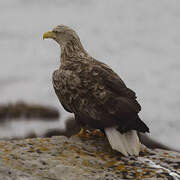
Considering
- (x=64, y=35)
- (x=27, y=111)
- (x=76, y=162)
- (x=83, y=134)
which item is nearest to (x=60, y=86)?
(x=83, y=134)

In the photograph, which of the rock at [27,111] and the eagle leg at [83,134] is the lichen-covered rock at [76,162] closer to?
the eagle leg at [83,134]

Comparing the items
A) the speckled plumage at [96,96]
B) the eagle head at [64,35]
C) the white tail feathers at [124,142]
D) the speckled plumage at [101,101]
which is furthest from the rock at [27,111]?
the white tail feathers at [124,142]

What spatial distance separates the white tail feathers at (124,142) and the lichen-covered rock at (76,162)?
0.39 feet

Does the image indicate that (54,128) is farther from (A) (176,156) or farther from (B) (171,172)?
(B) (171,172)

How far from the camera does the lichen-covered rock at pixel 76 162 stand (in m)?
6.22

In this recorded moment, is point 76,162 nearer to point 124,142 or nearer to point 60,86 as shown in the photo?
point 124,142

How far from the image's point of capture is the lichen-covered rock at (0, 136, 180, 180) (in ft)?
20.4

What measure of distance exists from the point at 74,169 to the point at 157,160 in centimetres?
157

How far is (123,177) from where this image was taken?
21.1ft

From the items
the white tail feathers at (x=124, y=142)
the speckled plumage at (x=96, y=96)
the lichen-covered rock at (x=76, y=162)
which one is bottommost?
the lichen-covered rock at (x=76, y=162)

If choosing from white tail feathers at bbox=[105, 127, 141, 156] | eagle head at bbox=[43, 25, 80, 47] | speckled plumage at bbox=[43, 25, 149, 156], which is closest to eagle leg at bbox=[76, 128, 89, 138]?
speckled plumage at bbox=[43, 25, 149, 156]

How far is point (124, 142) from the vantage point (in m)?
7.24

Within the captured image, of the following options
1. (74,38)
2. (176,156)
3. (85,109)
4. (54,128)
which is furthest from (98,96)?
(54,128)

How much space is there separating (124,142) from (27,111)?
8.00 m
